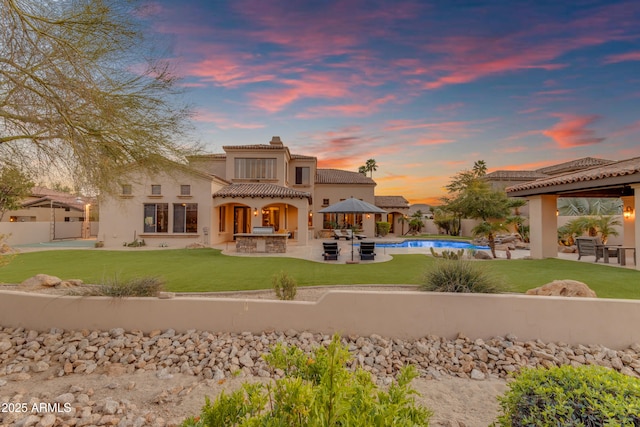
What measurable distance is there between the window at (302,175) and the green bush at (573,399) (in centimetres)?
2741

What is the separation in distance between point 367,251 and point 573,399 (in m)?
11.4

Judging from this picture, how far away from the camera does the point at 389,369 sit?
4969 mm

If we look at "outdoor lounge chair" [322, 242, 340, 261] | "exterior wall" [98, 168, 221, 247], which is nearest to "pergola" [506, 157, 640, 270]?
"outdoor lounge chair" [322, 242, 340, 261]

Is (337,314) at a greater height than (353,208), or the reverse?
(353,208)

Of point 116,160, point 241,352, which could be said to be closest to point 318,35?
point 116,160

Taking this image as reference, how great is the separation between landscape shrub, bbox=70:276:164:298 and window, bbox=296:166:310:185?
23572 mm

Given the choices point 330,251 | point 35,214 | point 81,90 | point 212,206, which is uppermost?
point 81,90

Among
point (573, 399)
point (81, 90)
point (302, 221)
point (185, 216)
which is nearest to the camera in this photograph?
point (573, 399)

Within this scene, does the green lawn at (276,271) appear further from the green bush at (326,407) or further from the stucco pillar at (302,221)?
the stucco pillar at (302,221)

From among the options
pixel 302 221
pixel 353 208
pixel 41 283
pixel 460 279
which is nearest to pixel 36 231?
pixel 41 283

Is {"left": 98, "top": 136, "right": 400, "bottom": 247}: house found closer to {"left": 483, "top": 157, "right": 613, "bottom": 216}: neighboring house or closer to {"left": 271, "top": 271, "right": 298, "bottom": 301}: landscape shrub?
{"left": 271, "top": 271, "right": 298, "bottom": 301}: landscape shrub

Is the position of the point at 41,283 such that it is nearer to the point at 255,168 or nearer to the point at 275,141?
the point at 255,168

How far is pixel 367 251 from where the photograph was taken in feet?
44.9

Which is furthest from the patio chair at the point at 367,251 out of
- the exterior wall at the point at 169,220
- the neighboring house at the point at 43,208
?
the neighboring house at the point at 43,208
